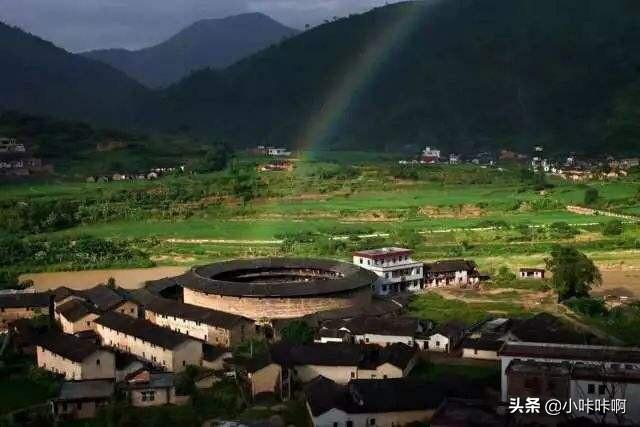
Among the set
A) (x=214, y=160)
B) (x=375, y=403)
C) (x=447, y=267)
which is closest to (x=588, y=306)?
(x=447, y=267)

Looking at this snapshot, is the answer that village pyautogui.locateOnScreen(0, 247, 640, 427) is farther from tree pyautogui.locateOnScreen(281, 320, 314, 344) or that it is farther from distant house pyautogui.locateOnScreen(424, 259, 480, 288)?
distant house pyautogui.locateOnScreen(424, 259, 480, 288)

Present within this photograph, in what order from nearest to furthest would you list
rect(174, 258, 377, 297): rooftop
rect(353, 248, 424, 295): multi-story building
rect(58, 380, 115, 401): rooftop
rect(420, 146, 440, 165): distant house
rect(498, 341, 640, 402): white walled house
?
rect(498, 341, 640, 402): white walled house
rect(58, 380, 115, 401): rooftop
rect(174, 258, 377, 297): rooftop
rect(353, 248, 424, 295): multi-story building
rect(420, 146, 440, 165): distant house

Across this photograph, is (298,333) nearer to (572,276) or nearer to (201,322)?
(201,322)

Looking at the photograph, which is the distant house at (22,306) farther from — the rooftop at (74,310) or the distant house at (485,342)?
the distant house at (485,342)

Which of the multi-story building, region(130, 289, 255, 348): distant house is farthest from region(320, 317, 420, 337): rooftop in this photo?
the multi-story building

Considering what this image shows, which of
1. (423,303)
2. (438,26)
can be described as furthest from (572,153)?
(423,303)

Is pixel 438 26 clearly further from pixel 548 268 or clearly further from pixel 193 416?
pixel 193 416
